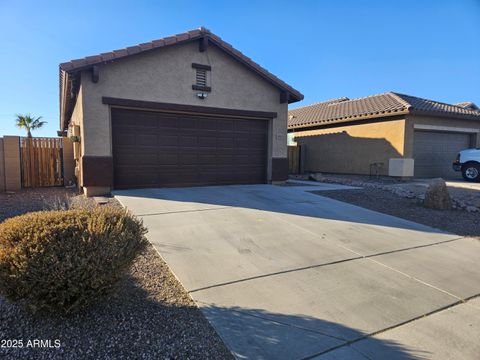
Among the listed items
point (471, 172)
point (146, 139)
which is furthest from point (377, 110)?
point (146, 139)

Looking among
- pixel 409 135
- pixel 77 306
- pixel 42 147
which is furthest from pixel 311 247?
pixel 409 135

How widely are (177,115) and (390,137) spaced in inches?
431

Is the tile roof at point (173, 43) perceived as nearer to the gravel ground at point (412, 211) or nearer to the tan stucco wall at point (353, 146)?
the gravel ground at point (412, 211)

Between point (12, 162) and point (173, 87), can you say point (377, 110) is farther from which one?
point (12, 162)

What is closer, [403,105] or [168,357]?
[168,357]

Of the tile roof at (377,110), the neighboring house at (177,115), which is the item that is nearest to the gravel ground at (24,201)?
the neighboring house at (177,115)

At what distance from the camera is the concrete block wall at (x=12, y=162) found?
10.9 metres

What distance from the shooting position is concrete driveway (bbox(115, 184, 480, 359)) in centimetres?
284

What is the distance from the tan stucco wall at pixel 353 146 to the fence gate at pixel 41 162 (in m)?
14.2

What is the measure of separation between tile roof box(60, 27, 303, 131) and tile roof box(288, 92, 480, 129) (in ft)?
18.5

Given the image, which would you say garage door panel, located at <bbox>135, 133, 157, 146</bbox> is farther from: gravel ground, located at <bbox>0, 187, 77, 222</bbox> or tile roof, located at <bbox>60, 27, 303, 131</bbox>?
gravel ground, located at <bbox>0, 187, 77, 222</bbox>

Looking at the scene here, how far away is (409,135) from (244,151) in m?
8.74

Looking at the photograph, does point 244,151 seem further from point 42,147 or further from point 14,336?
point 14,336

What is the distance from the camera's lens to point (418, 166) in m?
16.3
